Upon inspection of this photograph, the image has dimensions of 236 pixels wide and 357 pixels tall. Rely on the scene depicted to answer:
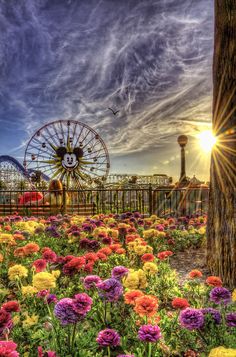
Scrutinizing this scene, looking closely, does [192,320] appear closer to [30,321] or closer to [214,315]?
[214,315]

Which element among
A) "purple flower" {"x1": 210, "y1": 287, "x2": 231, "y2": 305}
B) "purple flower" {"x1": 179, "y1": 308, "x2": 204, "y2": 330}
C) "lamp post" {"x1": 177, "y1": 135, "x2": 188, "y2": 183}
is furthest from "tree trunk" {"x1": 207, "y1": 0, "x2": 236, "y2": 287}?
"lamp post" {"x1": 177, "y1": 135, "x2": 188, "y2": 183}

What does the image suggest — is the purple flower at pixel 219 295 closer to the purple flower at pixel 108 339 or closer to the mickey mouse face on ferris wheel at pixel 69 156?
the purple flower at pixel 108 339

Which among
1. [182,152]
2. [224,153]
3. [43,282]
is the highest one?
[182,152]

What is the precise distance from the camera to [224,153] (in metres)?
3.77

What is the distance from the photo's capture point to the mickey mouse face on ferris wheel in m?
20.7

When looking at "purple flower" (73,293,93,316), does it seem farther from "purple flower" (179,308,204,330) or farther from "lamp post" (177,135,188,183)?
"lamp post" (177,135,188,183)

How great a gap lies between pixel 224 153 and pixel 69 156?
58.7 feet

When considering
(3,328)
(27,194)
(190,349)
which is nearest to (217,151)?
(190,349)

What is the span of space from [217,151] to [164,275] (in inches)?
65.8

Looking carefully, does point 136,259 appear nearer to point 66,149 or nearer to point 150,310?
point 150,310

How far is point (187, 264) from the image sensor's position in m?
4.39

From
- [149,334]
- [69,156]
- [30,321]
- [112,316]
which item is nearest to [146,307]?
[149,334]

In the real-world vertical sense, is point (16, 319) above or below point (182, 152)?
below

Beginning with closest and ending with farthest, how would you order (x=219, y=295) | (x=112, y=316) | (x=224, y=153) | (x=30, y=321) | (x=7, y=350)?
(x=7, y=350), (x=219, y=295), (x=30, y=321), (x=112, y=316), (x=224, y=153)
